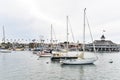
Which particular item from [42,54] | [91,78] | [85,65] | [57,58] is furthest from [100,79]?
[42,54]

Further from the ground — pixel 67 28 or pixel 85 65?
pixel 67 28

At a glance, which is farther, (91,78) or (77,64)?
(77,64)

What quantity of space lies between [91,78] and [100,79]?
1820 millimetres

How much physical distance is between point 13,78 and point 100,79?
619 inches

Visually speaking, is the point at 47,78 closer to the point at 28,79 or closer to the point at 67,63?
the point at 28,79

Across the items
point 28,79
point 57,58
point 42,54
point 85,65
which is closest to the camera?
point 28,79

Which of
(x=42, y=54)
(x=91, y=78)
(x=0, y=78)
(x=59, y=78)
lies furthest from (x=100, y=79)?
(x=42, y=54)

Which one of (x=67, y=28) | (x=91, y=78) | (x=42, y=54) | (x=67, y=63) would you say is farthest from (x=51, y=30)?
(x=91, y=78)

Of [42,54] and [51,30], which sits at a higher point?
[51,30]

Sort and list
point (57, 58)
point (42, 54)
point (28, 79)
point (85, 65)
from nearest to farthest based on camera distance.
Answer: point (28, 79) → point (85, 65) → point (57, 58) → point (42, 54)

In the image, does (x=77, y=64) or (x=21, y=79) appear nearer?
Result: (x=21, y=79)

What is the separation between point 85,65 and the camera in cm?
7825

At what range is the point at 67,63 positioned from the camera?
78375mm

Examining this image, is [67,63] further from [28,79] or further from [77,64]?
[28,79]
